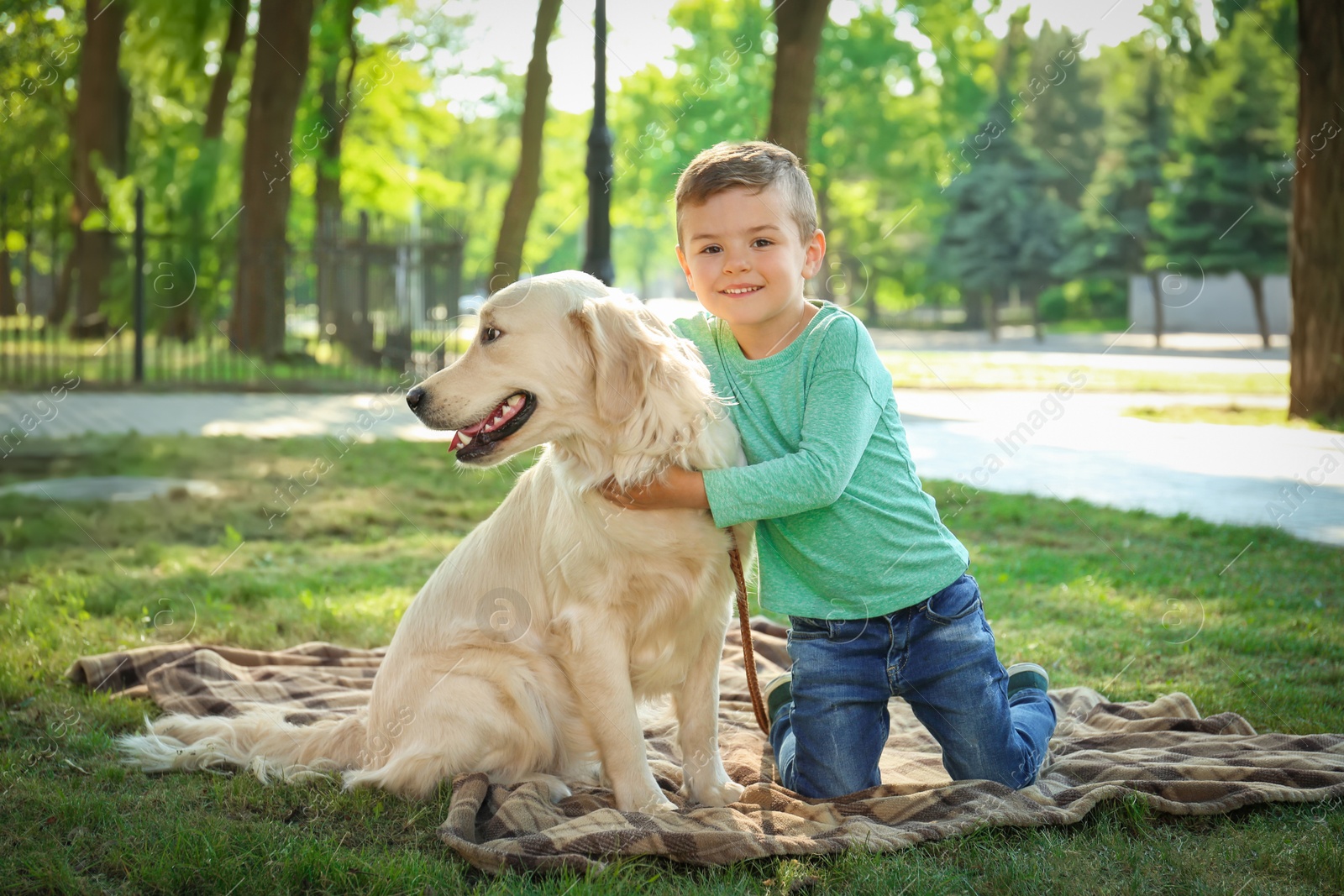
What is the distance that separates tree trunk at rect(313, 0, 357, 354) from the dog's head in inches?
517

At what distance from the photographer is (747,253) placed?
121 inches

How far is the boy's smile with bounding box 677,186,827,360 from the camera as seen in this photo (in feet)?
10.1

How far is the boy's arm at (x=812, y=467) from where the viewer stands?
113 inches

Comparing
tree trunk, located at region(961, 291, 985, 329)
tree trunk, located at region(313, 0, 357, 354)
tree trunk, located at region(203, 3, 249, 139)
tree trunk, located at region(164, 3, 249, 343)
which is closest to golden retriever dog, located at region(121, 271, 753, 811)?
tree trunk, located at region(313, 0, 357, 354)

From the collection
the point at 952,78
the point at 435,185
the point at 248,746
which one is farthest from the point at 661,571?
the point at 952,78

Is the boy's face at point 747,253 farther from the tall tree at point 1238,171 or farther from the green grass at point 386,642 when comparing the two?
the tall tree at point 1238,171

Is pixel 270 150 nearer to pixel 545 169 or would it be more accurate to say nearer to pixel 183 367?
pixel 183 367

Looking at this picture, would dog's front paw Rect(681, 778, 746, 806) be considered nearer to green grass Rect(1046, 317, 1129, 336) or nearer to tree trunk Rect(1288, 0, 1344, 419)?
tree trunk Rect(1288, 0, 1344, 419)

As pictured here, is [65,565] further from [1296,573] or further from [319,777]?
[1296,573]

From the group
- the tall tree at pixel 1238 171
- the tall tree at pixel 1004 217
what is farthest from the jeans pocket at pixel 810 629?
the tall tree at pixel 1004 217

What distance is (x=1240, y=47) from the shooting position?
2811 cm

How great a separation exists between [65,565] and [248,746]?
11.3 ft

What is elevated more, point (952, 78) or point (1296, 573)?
point (952, 78)

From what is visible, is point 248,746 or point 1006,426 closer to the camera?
point 248,746
